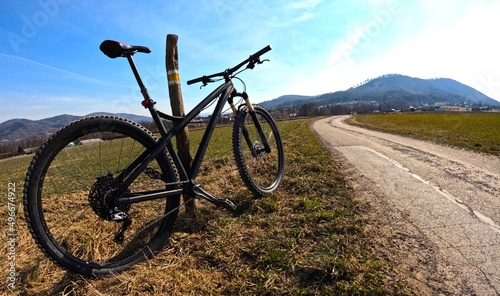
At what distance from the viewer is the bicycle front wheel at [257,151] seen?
387 cm

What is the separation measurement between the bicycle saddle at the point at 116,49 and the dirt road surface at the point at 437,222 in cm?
322

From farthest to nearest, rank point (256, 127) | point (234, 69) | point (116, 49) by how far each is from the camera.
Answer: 1. point (256, 127)
2. point (234, 69)
3. point (116, 49)

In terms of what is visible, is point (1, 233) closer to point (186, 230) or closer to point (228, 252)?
point (186, 230)

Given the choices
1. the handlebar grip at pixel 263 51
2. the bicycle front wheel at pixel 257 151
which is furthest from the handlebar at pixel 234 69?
the bicycle front wheel at pixel 257 151

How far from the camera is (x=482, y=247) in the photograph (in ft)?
9.04

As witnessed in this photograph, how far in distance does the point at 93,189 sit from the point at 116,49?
1.35 meters

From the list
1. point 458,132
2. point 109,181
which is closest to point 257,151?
point 109,181

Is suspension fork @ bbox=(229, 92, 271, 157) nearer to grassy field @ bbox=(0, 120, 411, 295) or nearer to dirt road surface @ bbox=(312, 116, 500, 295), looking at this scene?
grassy field @ bbox=(0, 120, 411, 295)

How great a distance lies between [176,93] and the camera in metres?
3.57

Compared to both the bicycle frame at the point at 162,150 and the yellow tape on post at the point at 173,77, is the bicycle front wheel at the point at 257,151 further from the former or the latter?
the yellow tape on post at the point at 173,77

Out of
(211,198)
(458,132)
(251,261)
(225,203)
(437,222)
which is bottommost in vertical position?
(458,132)

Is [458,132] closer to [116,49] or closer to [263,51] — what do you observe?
[263,51]

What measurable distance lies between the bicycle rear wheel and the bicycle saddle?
0.65 metres

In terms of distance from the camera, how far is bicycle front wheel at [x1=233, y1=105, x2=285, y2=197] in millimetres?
3867
